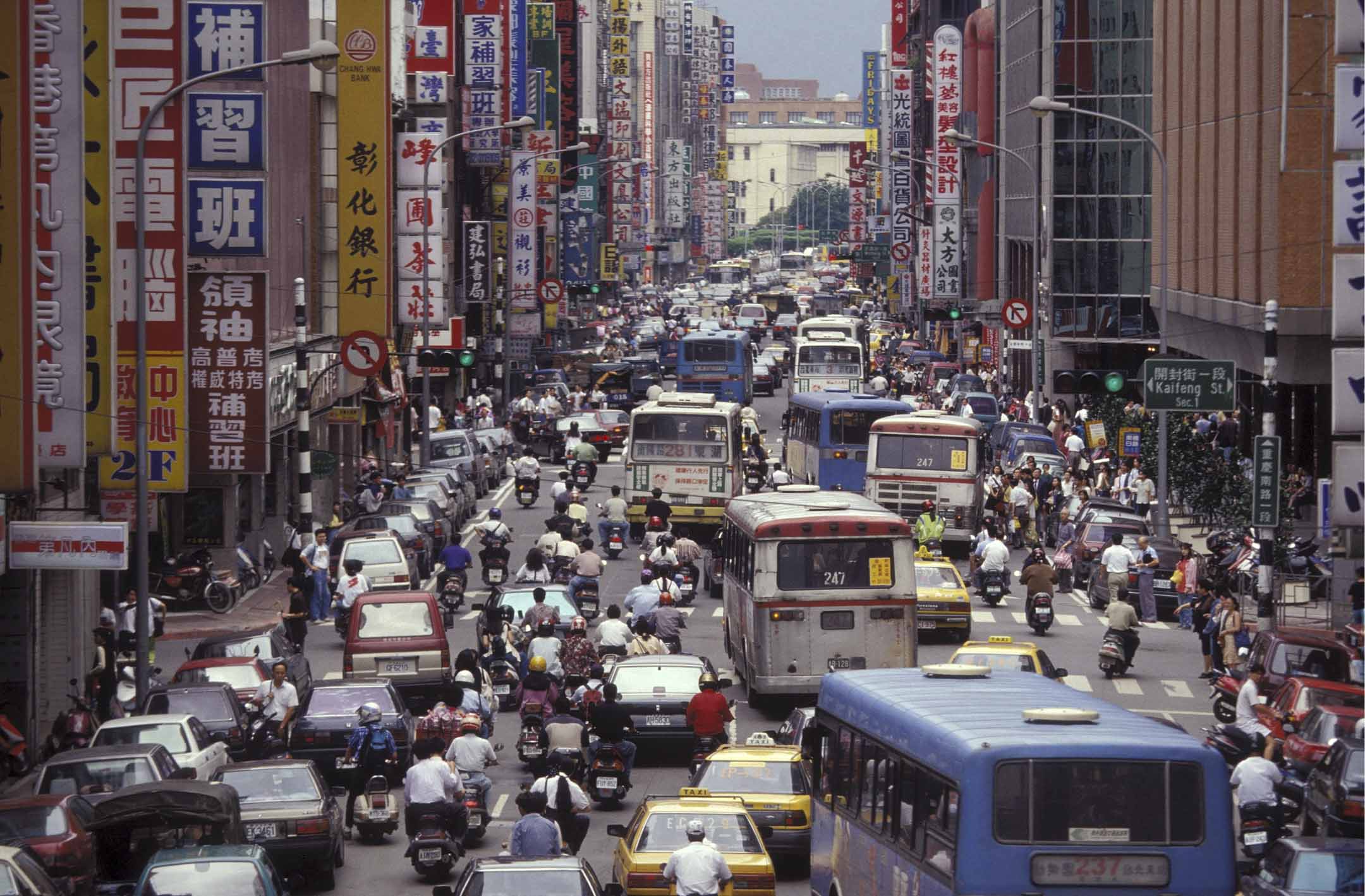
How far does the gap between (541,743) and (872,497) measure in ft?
74.7

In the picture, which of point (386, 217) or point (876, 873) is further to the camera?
point (386, 217)

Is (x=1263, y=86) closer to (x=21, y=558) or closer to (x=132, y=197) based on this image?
(x=132, y=197)

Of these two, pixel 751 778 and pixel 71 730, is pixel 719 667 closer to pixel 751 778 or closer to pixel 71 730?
pixel 71 730

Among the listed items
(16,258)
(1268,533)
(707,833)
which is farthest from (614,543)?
(707,833)

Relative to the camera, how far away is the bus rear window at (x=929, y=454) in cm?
4638

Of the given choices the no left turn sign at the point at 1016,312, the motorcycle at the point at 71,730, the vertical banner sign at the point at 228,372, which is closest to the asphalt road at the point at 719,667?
the vertical banner sign at the point at 228,372

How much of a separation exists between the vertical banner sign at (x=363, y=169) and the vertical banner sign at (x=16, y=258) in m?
26.9

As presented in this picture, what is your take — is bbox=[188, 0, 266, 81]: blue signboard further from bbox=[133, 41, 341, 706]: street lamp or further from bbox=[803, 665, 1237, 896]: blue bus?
bbox=[803, 665, 1237, 896]: blue bus

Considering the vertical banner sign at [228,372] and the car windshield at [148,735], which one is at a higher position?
the vertical banner sign at [228,372]

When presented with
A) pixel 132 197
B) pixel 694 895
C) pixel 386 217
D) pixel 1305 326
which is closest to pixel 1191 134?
pixel 1305 326

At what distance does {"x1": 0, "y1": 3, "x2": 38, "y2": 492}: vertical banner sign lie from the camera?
2267cm

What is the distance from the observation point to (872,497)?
153 feet

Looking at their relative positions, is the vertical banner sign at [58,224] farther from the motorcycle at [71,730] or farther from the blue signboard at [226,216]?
the blue signboard at [226,216]

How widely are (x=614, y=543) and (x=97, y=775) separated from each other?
26865 mm
